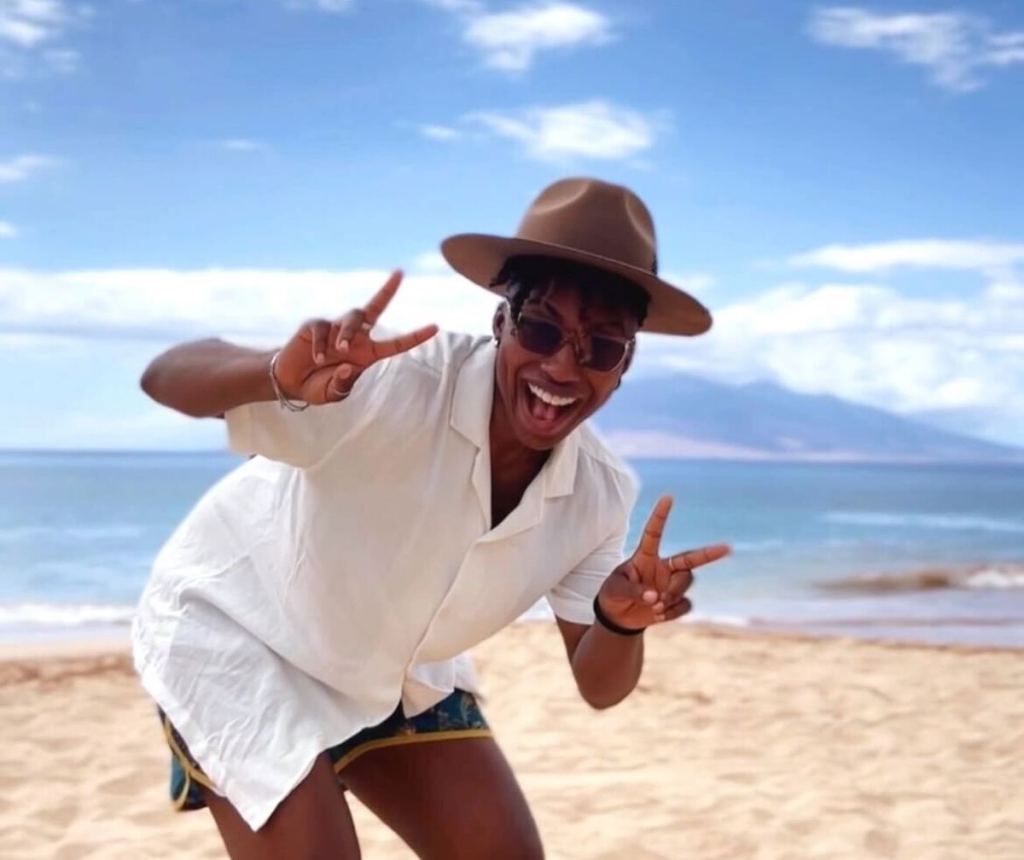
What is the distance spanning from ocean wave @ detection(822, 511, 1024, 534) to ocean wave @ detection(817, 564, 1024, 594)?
11.9 metres

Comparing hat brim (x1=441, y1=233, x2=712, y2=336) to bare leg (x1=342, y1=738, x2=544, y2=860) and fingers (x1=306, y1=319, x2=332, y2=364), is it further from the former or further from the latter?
bare leg (x1=342, y1=738, x2=544, y2=860)

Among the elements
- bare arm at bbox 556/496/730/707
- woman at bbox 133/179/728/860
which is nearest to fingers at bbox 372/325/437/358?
woman at bbox 133/179/728/860

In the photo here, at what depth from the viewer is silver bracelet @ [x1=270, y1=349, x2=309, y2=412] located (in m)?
2.30

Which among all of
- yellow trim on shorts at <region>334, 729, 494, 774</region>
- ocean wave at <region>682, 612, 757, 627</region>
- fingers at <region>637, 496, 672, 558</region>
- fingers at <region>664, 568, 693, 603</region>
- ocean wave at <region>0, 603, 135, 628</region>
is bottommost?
ocean wave at <region>0, 603, 135, 628</region>

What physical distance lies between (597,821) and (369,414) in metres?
3.03

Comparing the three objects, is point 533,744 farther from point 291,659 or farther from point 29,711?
point 291,659

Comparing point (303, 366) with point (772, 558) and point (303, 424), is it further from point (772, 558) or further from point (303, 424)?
point (772, 558)

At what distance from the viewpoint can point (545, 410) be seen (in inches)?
103

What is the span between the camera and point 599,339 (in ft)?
8.49

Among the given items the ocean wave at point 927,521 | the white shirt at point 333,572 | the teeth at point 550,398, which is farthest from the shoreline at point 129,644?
the ocean wave at point 927,521

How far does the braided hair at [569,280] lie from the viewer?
261 cm

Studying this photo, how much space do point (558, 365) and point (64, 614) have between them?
1170cm

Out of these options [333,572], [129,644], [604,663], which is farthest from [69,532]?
[333,572]

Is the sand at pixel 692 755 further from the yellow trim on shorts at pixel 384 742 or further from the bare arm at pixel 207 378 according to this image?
the bare arm at pixel 207 378
